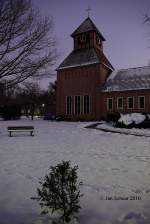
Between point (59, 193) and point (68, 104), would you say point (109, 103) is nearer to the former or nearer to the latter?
point (68, 104)

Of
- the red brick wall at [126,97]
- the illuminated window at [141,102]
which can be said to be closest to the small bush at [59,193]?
the red brick wall at [126,97]

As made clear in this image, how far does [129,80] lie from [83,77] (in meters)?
6.91

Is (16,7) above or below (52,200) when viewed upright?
above

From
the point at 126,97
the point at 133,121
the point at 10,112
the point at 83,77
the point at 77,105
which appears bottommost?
the point at 133,121

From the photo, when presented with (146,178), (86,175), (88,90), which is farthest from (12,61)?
(88,90)

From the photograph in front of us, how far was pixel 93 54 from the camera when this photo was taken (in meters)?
34.3

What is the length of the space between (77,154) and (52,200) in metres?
5.65

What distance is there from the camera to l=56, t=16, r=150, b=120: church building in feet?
105

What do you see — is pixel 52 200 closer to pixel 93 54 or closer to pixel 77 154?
pixel 77 154

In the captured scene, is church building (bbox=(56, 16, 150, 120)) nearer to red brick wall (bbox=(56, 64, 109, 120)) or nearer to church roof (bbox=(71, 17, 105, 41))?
red brick wall (bbox=(56, 64, 109, 120))

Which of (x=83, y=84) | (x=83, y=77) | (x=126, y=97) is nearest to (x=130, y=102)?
(x=126, y=97)

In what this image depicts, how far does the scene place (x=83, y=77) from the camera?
3366 centimetres

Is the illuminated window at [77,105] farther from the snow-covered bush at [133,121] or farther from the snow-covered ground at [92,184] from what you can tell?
the snow-covered ground at [92,184]

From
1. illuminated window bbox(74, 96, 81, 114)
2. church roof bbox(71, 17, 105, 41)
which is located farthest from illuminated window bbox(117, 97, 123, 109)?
church roof bbox(71, 17, 105, 41)
